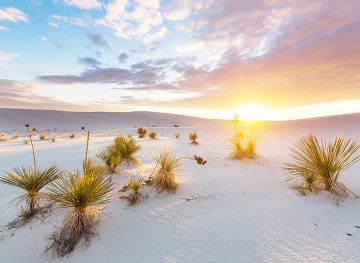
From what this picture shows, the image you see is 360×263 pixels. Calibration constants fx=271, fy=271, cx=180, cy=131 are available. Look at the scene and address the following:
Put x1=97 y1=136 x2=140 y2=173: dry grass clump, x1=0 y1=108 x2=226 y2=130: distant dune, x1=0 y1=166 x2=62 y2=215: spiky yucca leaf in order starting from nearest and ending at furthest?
x1=0 y1=166 x2=62 y2=215: spiky yucca leaf < x1=97 y1=136 x2=140 y2=173: dry grass clump < x1=0 y1=108 x2=226 y2=130: distant dune

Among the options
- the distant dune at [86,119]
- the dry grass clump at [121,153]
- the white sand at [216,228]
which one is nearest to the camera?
the white sand at [216,228]

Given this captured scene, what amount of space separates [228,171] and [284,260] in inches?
158

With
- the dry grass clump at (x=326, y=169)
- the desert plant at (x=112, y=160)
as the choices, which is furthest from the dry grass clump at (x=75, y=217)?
the dry grass clump at (x=326, y=169)

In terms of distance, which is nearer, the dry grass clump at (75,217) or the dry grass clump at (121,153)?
the dry grass clump at (75,217)

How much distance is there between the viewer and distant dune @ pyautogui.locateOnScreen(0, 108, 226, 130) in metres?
57.9

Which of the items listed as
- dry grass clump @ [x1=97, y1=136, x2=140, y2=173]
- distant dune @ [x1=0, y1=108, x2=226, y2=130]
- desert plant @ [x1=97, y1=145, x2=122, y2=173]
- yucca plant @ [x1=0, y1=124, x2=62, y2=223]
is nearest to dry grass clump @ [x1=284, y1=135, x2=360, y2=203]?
desert plant @ [x1=97, y1=145, x2=122, y2=173]

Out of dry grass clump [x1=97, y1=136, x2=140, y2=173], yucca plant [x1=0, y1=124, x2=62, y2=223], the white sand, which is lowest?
the white sand

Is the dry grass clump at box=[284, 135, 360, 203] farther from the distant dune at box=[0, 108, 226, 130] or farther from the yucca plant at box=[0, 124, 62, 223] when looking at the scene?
the distant dune at box=[0, 108, 226, 130]

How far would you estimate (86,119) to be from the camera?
69.0 meters

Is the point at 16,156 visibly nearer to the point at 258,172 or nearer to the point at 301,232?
the point at 258,172

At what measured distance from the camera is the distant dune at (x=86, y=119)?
5791 centimetres

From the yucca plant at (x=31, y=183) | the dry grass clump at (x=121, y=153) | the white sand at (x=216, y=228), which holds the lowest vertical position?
the white sand at (x=216, y=228)

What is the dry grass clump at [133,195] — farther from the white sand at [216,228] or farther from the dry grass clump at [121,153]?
the dry grass clump at [121,153]

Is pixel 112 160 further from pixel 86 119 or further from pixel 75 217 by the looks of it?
pixel 86 119
